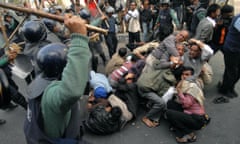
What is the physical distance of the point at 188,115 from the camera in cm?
342

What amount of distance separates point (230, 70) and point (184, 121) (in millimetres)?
1549

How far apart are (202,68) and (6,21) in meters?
4.85

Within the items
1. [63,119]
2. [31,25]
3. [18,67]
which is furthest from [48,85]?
[18,67]

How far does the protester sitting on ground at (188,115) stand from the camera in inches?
134

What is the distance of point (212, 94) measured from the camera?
4652 mm

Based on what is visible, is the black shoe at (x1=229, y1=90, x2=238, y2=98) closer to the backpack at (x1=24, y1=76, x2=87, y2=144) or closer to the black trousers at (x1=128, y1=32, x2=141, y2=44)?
the black trousers at (x1=128, y1=32, x2=141, y2=44)

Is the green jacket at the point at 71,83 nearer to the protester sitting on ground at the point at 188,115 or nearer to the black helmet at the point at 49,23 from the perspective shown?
the protester sitting on ground at the point at 188,115

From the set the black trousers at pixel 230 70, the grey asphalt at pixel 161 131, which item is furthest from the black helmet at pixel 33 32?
the black trousers at pixel 230 70

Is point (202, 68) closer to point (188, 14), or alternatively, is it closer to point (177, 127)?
point (177, 127)

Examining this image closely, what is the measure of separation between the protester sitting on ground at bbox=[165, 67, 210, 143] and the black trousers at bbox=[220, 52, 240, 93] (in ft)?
3.58

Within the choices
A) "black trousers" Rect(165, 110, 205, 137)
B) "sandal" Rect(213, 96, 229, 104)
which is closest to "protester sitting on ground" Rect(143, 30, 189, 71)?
"black trousers" Rect(165, 110, 205, 137)

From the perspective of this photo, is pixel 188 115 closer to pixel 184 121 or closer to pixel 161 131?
pixel 184 121

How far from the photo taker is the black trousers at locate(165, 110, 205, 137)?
11.1ft

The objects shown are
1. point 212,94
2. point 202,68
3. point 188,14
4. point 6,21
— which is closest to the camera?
point 202,68
